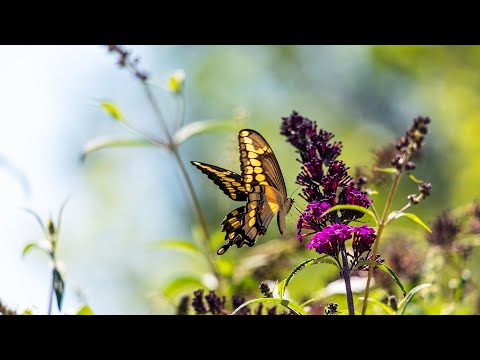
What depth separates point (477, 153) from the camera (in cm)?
557

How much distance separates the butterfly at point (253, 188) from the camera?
1378mm

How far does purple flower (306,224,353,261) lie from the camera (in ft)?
3.32

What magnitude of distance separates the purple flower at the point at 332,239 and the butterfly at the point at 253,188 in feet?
0.98

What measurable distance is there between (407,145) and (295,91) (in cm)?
678

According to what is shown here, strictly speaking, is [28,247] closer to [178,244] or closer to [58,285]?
[58,285]

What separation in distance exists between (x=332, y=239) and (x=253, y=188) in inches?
16.3

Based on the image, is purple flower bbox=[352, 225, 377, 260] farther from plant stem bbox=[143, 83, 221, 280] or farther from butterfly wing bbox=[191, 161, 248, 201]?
plant stem bbox=[143, 83, 221, 280]

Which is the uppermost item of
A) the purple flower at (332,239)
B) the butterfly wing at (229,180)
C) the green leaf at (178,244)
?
the green leaf at (178,244)

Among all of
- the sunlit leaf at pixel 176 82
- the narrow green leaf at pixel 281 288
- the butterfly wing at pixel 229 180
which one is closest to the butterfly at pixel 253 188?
the butterfly wing at pixel 229 180

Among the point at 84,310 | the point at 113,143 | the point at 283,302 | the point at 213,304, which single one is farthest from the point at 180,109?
the point at 283,302

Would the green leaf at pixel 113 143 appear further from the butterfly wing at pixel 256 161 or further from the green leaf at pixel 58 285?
the green leaf at pixel 58 285

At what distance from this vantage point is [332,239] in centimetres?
104

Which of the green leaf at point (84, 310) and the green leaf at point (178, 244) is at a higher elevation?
the green leaf at point (178, 244)
